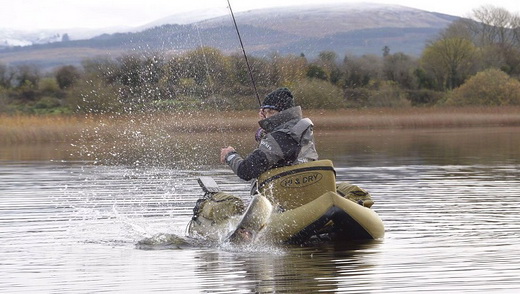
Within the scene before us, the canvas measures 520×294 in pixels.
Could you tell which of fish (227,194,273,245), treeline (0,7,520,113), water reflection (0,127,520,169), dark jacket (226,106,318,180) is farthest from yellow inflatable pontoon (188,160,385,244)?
water reflection (0,127,520,169)

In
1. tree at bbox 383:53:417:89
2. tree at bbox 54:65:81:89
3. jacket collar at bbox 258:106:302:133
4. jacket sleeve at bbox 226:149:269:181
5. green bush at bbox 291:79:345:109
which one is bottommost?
tree at bbox 383:53:417:89

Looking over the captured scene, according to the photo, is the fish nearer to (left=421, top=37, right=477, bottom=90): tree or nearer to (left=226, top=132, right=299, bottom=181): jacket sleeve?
(left=226, top=132, right=299, bottom=181): jacket sleeve

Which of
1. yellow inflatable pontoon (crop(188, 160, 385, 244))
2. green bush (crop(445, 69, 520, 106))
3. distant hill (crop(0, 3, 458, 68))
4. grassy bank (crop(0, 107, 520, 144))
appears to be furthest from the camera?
green bush (crop(445, 69, 520, 106))

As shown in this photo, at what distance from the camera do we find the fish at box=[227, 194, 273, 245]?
10.9m

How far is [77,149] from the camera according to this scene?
33.2 m

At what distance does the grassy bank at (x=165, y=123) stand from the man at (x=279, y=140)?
44.4 ft

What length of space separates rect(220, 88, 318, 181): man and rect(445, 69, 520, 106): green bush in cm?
4351

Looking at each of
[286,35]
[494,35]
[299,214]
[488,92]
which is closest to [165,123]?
[286,35]

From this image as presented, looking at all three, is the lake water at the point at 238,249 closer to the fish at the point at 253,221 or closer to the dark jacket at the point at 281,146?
the fish at the point at 253,221

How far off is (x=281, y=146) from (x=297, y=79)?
45.2 feet

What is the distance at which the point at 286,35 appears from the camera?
101 feet

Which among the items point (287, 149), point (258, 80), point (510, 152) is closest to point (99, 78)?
point (258, 80)

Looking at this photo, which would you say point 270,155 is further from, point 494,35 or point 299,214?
point 494,35

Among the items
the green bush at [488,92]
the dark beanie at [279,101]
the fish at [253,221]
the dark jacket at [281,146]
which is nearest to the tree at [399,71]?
the green bush at [488,92]
